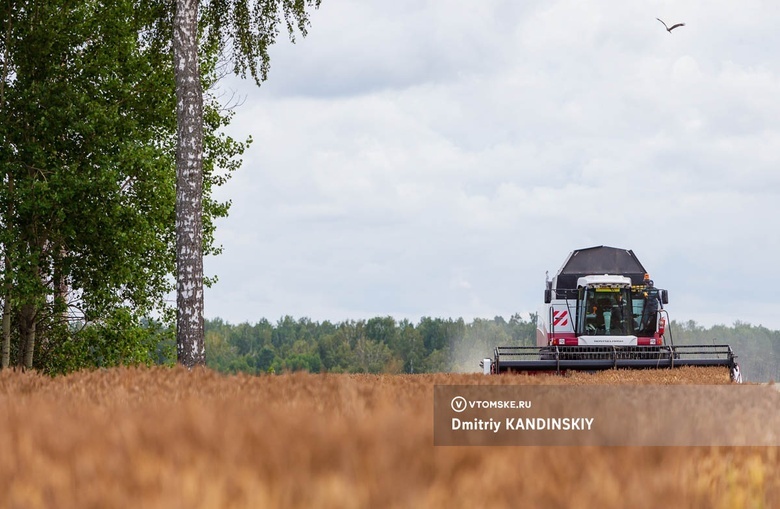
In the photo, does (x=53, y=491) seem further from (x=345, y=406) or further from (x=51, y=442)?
(x=345, y=406)

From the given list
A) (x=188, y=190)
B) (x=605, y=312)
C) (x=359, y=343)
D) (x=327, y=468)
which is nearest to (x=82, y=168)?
(x=188, y=190)

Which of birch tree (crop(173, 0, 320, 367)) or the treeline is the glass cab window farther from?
the treeline

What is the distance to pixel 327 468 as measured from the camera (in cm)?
196

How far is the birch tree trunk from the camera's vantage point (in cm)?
1347

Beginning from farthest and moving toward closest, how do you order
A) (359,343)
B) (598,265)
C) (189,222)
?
(359,343) < (598,265) < (189,222)

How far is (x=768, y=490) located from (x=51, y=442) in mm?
1981

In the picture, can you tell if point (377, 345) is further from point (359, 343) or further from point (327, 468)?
point (327, 468)

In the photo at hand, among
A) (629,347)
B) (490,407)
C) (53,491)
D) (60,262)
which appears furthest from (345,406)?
(629,347)

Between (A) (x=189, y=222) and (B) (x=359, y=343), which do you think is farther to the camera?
(B) (x=359, y=343)

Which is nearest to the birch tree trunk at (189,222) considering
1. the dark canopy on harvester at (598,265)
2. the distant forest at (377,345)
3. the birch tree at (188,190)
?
the birch tree at (188,190)

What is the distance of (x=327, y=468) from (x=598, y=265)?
2944 centimetres

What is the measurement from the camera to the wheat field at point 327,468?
1.73 m

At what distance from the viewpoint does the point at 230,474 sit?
6.11ft

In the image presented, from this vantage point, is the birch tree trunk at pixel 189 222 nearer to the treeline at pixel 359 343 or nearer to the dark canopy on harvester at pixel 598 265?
the dark canopy on harvester at pixel 598 265
